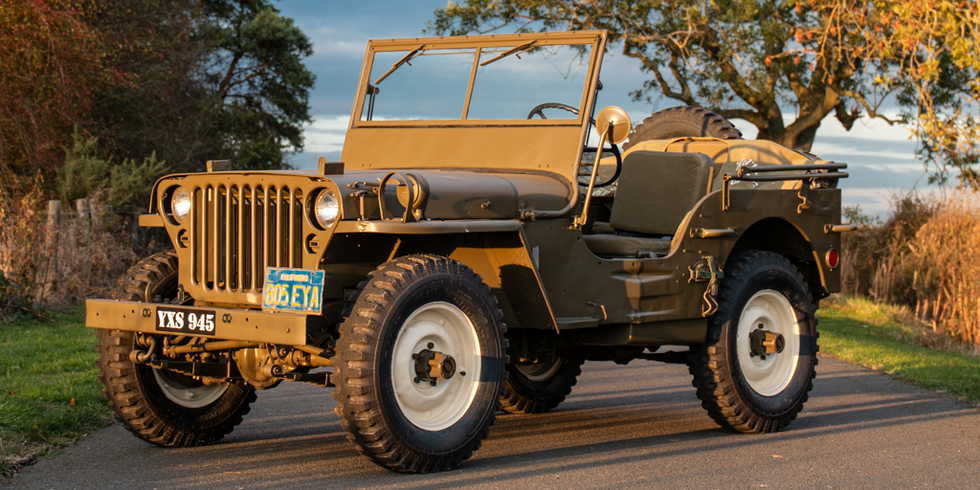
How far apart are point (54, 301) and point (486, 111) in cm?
834

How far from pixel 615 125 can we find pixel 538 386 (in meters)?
2.36

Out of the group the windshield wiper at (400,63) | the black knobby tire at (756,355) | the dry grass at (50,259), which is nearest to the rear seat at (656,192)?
the black knobby tire at (756,355)

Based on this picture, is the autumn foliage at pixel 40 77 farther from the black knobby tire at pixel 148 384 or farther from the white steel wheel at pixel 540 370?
the black knobby tire at pixel 148 384

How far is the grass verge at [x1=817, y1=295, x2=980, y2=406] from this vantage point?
945cm

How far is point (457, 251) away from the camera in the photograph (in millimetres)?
5762

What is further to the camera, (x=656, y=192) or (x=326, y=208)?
(x=656, y=192)

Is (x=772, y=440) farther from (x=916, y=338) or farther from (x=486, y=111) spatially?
(x=916, y=338)

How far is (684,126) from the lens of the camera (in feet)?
27.9

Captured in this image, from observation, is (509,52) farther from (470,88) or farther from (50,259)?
(50,259)

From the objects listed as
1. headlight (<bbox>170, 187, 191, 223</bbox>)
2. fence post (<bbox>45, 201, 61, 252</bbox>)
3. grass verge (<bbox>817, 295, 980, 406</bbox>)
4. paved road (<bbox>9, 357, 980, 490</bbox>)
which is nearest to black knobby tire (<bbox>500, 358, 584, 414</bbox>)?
paved road (<bbox>9, 357, 980, 490</bbox>)

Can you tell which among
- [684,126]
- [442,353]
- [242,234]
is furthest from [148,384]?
[684,126]

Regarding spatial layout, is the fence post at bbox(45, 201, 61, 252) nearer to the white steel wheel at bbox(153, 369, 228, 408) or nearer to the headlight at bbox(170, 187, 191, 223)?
the white steel wheel at bbox(153, 369, 228, 408)

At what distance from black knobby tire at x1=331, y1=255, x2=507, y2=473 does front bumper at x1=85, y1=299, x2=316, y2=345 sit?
0.28 meters

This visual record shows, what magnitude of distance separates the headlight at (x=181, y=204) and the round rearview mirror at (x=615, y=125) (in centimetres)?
237
